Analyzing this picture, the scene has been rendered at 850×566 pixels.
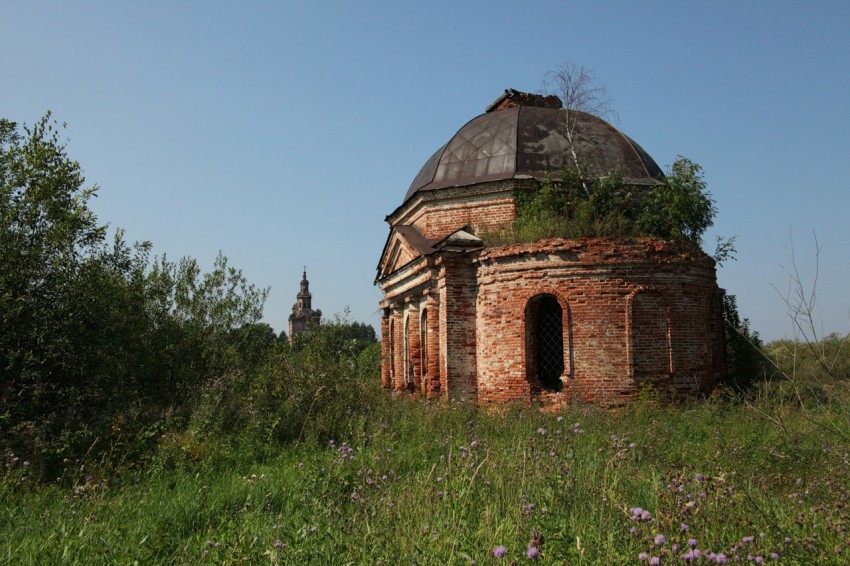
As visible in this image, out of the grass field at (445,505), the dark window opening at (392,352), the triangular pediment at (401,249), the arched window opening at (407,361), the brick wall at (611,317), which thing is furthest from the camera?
the dark window opening at (392,352)

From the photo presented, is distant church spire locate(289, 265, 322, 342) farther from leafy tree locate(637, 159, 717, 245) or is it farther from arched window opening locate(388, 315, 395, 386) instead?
leafy tree locate(637, 159, 717, 245)

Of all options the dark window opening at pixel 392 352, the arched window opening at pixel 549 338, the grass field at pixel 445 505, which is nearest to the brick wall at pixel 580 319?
the arched window opening at pixel 549 338

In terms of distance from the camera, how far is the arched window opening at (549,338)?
45.3ft

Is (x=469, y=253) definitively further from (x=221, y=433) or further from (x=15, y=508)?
(x=15, y=508)

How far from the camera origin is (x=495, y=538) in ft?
12.3

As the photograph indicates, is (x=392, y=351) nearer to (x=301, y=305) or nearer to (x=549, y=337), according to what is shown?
(x=549, y=337)

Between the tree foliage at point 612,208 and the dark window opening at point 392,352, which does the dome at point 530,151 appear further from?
the dark window opening at point 392,352

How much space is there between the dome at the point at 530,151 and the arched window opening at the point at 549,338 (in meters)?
3.92

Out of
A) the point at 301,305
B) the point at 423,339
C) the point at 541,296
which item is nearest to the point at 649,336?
the point at 541,296

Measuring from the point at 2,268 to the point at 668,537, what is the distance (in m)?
8.36

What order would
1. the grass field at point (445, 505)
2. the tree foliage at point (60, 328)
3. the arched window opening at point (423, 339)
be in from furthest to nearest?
the arched window opening at point (423, 339)
the tree foliage at point (60, 328)
the grass field at point (445, 505)

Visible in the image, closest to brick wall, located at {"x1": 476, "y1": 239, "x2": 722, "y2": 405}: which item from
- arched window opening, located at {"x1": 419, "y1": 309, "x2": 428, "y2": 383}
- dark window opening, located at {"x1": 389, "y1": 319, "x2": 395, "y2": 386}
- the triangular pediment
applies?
the triangular pediment

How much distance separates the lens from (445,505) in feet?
14.9

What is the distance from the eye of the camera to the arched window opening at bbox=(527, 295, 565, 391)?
45.3 feet
